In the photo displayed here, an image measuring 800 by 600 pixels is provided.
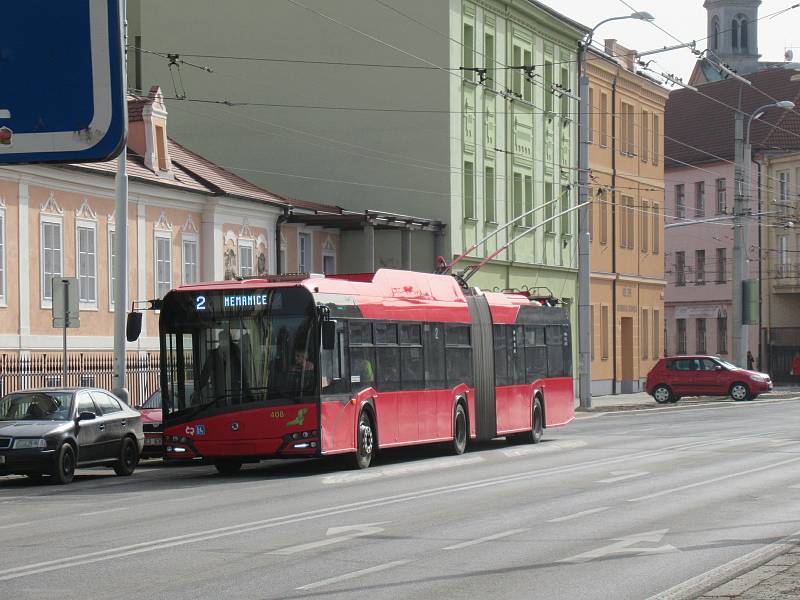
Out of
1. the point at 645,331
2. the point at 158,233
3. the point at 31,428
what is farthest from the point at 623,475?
the point at 645,331

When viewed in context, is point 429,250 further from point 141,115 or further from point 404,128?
point 141,115

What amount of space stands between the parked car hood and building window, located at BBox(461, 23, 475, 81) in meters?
29.1

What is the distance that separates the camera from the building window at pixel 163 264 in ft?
122

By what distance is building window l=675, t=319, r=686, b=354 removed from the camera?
9006 centimetres

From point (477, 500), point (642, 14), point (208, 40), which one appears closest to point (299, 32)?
point (208, 40)

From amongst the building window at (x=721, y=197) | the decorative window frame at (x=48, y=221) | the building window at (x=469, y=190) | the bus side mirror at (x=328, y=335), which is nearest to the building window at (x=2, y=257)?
the decorative window frame at (x=48, y=221)

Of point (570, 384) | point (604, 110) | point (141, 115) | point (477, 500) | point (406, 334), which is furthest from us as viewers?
point (604, 110)

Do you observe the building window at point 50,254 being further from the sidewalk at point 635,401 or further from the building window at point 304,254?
the sidewalk at point 635,401

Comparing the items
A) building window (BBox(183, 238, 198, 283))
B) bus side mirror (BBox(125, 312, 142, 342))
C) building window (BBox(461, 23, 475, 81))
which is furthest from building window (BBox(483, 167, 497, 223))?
bus side mirror (BBox(125, 312, 142, 342))

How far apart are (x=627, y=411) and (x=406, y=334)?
910 inches

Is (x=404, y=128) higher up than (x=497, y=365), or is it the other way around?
(x=404, y=128)

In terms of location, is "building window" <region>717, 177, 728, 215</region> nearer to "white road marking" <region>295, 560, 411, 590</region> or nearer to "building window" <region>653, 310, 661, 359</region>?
"building window" <region>653, 310, 661, 359</region>

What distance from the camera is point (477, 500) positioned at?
17875 mm

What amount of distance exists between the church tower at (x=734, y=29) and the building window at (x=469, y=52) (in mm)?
79271
